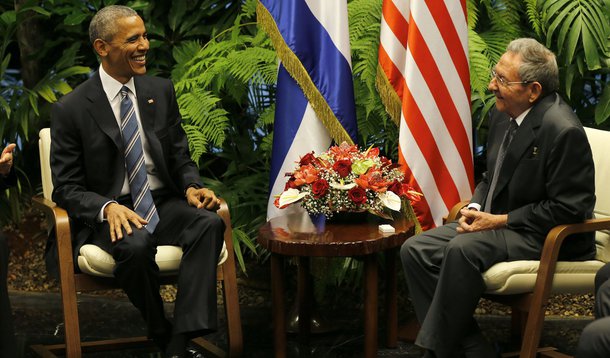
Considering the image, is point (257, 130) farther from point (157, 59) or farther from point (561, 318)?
point (561, 318)

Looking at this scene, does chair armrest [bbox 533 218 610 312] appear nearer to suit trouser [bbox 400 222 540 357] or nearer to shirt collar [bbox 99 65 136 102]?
suit trouser [bbox 400 222 540 357]

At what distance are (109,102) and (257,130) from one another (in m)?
1.81

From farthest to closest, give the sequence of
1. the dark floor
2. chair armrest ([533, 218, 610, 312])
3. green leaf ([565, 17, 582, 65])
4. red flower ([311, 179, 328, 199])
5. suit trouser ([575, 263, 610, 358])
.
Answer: green leaf ([565, 17, 582, 65]) < the dark floor < red flower ([311, 179, 328, 199]) < chair armrest ([533, 218, 610, 312]) < suit trouser ([575, 263, 610, 358])

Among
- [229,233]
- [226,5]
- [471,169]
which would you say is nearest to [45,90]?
[226,5]

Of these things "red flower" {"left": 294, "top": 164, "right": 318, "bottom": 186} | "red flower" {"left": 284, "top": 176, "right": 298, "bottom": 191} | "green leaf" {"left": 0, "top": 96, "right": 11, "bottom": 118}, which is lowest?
"red flower" {"left": 284, "top": 176, "right": 298, "bottom": 191}

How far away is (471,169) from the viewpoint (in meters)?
5.10

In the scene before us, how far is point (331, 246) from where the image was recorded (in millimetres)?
4195

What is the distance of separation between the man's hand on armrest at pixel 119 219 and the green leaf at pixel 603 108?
243 cm

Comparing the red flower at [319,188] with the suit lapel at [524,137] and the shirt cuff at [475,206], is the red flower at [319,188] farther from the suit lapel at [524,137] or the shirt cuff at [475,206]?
the suit lapel at [524,137]

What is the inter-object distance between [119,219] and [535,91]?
1.72 m

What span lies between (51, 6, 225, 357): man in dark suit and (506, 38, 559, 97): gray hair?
1372 millimetres

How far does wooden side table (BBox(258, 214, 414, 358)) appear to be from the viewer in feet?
13.8

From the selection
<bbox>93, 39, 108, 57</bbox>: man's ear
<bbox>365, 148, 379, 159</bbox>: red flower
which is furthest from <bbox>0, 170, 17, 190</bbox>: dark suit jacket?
<bbox>365, 148, 379, 159</bbox>: red flower

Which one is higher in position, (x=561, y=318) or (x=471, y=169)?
(x=471, y=169)
